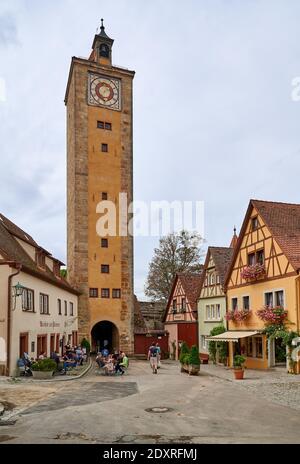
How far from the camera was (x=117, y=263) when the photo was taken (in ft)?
147

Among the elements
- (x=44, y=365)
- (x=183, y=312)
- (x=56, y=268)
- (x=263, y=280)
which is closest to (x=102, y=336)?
(x=183, y=312)

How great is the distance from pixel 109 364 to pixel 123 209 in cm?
2099

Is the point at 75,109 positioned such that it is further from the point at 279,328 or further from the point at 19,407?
the point at 19,407

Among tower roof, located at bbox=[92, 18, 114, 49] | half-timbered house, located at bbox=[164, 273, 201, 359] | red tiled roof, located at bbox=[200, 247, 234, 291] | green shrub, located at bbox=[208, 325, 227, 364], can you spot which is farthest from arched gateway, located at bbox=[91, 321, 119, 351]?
tower roof, located at bbox=[92, 18, 114, 49]

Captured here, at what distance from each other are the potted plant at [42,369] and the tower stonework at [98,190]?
2012 centimetres

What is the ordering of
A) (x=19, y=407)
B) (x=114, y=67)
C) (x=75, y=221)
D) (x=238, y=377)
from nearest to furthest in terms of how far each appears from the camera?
(x=19, y=407) < (x=238, y=377) < (x=75, y=221) < (x=114, y=67)

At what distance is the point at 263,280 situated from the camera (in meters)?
28.4

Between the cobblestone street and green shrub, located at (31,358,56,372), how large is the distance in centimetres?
106

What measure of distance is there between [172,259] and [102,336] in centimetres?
1090

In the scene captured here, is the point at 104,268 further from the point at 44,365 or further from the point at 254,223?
the point at 44,365

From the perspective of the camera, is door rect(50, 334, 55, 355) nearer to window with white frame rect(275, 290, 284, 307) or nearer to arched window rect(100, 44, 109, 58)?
window with white frame rect(275, 290, 284, 307)

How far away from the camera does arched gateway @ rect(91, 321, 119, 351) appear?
47844 millimetres
